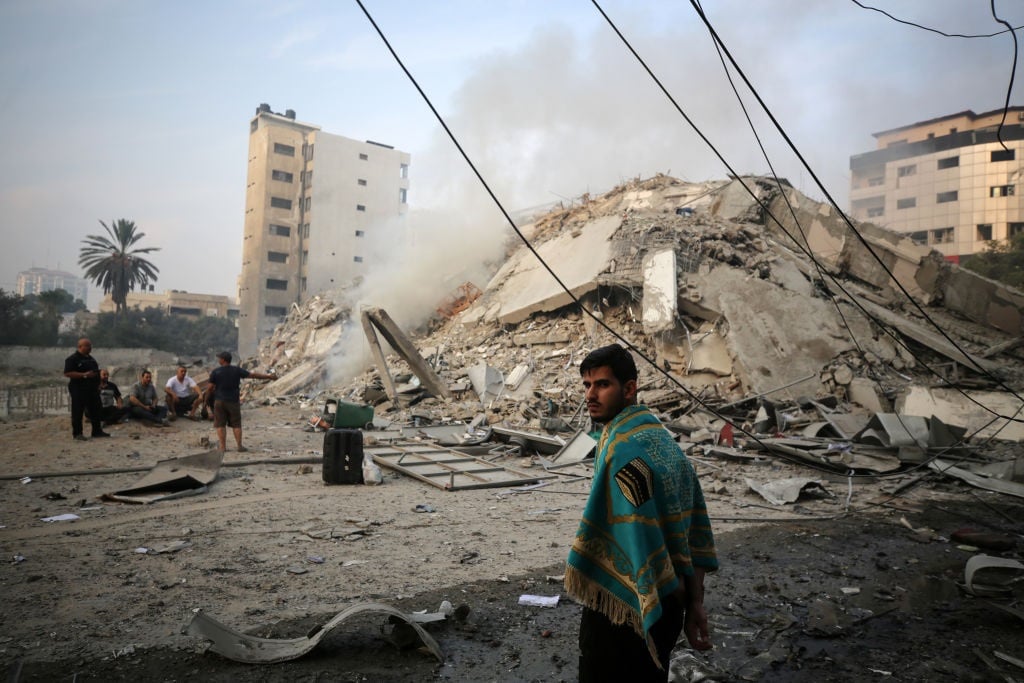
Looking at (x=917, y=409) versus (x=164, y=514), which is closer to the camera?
(x=164, y=514)

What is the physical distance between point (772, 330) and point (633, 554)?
11398 mm

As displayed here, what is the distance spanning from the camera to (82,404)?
9133mm

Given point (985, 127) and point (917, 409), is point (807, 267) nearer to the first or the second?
point (917, 409)

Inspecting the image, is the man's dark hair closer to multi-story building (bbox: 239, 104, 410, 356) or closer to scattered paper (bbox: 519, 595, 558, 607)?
scattered paper (bbox: 519, 595, 558, 607)

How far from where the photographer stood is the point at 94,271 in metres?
36.5

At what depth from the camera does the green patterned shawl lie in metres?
1.60

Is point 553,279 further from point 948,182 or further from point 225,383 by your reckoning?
point 948,182

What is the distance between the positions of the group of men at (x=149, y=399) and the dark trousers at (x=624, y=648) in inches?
297

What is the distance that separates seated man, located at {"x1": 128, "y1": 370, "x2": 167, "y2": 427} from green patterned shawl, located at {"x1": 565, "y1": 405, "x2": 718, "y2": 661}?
11.4 metres

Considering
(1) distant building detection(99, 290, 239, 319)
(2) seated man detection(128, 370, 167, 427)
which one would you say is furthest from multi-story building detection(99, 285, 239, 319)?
(2) seated man detection(128, 370, 167, 427)

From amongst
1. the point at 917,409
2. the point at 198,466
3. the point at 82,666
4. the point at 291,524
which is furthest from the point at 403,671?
the point at 917,409

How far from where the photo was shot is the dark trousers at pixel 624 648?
5.54ft

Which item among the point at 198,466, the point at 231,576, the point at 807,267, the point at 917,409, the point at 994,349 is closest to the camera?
the point at 231,576

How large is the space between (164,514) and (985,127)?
150 ft
